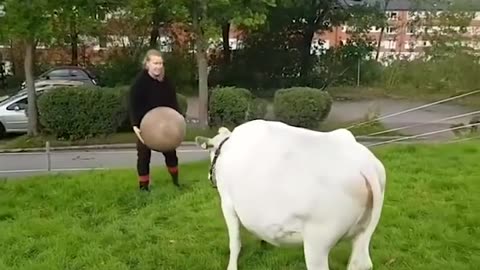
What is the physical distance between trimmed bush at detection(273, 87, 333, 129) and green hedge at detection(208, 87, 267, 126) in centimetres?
71

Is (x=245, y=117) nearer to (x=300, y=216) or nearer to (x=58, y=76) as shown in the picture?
(x=58, y=76)

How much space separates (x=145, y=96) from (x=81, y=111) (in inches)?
435

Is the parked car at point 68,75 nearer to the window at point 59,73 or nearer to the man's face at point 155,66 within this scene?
the window at point 59,73

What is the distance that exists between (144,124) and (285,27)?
69.1 feet

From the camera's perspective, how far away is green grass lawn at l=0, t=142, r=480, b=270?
5.39 meters

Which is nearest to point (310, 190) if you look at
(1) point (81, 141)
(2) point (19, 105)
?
(1) point (81, 141)

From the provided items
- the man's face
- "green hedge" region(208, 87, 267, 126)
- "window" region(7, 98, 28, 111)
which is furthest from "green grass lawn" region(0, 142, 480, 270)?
"window" region(7, 98, 28, 111)

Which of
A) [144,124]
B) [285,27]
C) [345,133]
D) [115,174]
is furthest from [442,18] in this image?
[345,133]

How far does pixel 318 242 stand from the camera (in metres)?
3.94

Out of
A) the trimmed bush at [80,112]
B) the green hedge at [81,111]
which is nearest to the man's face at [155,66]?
the green hedge at [81,111]

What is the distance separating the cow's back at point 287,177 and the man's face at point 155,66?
291cm

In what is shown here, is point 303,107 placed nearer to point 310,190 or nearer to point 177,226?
point 177,226

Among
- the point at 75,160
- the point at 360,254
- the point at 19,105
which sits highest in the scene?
the point at 360,254

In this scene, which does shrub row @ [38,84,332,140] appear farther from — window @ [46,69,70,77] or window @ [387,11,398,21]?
window @ [387,11,398,21]
